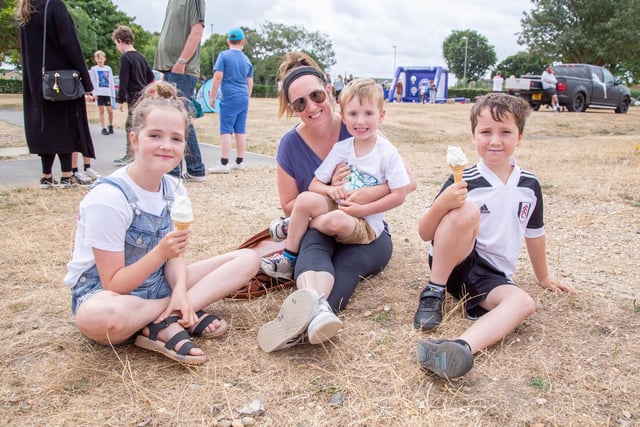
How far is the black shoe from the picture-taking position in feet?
8.53

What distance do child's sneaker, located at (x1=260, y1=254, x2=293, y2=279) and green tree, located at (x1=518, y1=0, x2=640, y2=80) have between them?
112 feet

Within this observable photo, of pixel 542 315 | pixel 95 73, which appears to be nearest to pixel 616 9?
pixel 95 73

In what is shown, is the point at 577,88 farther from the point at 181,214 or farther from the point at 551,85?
the point at 181,214

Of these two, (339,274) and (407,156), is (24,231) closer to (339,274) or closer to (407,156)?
(339,274)

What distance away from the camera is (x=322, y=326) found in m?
2.24

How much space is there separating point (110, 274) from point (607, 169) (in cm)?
719

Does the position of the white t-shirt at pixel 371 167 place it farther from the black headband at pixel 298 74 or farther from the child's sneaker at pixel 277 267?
the child's sneaker at pixel 277 267

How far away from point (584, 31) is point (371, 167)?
3554 cm

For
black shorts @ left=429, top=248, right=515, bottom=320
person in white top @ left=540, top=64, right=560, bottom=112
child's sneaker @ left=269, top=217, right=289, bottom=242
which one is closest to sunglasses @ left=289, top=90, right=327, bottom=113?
child's sneaker @ left=269, top=217, right=289, bottom=242

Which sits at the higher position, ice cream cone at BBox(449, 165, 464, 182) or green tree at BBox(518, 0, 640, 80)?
green tree at BBox(518, 0, 640, 80)

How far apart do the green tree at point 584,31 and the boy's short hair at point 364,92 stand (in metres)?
33.6

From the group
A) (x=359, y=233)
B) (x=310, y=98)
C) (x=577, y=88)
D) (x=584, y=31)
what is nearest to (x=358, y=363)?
(x=359, y=233)

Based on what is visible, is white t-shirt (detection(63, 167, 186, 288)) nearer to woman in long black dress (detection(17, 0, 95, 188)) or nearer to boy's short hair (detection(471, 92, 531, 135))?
boy's short hair (detection(471, 92, 531, 135))

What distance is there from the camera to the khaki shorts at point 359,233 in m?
2.97
